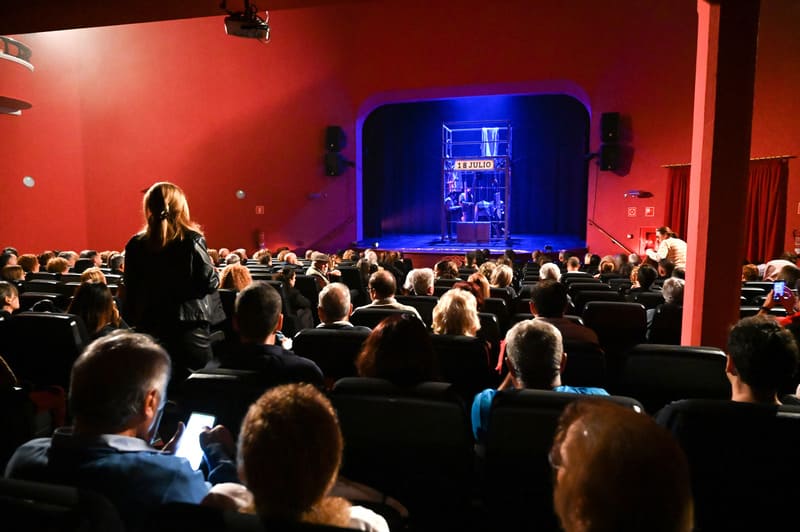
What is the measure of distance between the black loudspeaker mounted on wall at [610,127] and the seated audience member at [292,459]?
1171 centimetres

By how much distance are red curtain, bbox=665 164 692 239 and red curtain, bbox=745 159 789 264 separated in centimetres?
111

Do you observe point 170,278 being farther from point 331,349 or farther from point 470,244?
point 470,244

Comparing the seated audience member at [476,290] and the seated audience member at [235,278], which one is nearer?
the seated audience member at [476,290]

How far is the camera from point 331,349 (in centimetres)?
275

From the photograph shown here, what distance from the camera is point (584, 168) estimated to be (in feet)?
49.0

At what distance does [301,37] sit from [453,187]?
5.24m

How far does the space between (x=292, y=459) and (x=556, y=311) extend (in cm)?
249

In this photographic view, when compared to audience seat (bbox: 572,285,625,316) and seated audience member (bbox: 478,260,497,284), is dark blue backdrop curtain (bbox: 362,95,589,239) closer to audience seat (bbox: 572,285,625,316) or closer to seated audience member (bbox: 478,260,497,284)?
seated audience member (bbox: 478,260,497,284)

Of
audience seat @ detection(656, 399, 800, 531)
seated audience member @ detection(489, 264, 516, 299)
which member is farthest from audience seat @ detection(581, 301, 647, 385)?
audience seat @ detection(656, 399, 800, 531)

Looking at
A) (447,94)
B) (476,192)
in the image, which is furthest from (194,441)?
(476,192)

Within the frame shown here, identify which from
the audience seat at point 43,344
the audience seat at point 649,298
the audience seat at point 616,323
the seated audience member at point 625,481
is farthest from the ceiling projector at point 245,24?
the seated audience member at point 625,481

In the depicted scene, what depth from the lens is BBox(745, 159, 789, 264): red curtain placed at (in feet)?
33.3

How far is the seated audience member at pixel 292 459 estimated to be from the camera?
0.97 meters

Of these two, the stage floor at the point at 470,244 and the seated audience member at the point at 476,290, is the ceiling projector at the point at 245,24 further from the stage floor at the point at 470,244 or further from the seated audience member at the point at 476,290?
the stage floor at the point at 470,244
